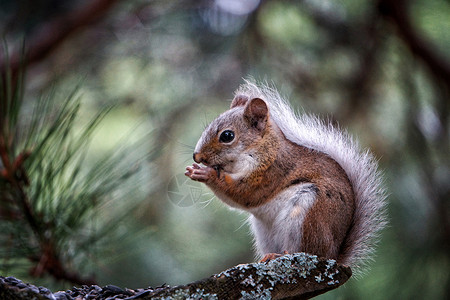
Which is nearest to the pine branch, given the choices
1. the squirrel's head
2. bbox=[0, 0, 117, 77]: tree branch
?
the squirrel's head

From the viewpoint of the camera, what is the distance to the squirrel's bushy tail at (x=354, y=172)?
6.34 feet

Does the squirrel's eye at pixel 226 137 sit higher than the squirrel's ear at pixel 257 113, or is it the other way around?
the squirrel's ear at pixel 257 113

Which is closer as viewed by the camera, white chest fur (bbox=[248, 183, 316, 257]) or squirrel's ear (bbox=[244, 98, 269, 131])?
white chest fur (bbox=[248, 183, 316, 257])

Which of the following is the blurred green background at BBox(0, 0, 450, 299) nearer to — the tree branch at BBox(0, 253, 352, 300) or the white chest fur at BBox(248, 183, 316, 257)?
the white chest fur at BBox(248, 183, 316, 257)

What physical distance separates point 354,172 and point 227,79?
1021 mm

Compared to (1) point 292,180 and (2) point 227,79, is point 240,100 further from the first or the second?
(2) point 227,79

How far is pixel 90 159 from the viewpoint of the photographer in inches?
114

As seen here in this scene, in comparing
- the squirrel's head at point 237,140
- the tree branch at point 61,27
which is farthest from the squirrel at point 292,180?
the tree branch at point 61,27

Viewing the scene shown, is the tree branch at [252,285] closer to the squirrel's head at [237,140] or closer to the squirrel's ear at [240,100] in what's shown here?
the squirrel's head at [237,140]

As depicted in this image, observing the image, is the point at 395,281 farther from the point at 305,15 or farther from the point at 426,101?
the point at 305,15

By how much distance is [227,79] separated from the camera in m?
2.89

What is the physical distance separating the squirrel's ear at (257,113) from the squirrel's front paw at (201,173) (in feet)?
0.72

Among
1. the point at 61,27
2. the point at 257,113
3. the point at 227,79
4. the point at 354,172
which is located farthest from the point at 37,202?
the point at 227,79

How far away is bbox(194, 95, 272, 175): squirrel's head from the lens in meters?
2.09
